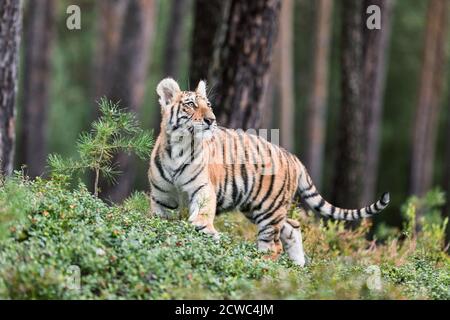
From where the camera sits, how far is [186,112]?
29.6ft

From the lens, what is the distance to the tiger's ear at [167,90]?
9289mm

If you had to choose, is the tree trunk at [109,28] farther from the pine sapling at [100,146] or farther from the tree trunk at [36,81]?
the pine sapling at [100,146]

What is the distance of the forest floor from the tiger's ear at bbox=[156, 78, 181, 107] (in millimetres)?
1259

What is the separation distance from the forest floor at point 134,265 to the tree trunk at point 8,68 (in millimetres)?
2511

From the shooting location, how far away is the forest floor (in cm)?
674

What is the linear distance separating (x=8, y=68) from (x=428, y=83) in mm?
22324

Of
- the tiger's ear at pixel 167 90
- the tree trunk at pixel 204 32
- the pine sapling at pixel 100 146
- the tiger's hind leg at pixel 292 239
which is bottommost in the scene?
the tiger's hind leg at pixel 292 239

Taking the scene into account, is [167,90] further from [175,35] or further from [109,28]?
[175,35]

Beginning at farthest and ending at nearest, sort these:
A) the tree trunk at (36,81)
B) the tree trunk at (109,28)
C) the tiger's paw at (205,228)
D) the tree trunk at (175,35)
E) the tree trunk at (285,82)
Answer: the tree trunk at (175,35) < the tree trunk at (285,82) < the tree trunk at (109,28) < the tree trunk at (36,81) < the tiger's paw at (205,228)

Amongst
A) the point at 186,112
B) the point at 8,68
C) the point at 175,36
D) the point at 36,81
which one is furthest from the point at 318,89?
the point at 186,112

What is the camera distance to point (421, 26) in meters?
37.9

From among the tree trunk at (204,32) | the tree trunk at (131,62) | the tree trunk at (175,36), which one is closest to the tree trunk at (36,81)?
the tree trunk at (175,36)
